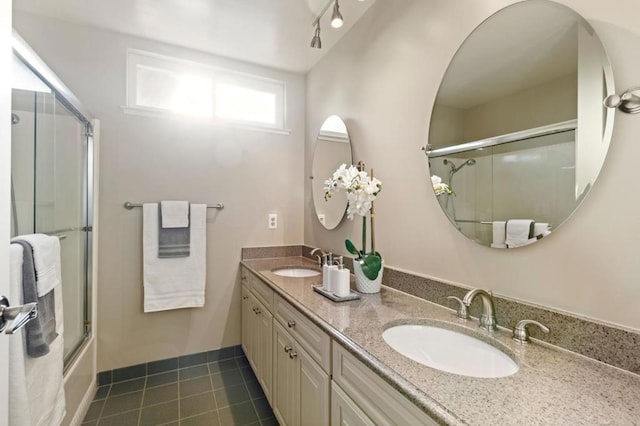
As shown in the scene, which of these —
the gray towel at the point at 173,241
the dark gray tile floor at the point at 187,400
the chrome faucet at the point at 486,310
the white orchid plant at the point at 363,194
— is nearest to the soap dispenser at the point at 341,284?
the white orchid plant at the point at 363,194

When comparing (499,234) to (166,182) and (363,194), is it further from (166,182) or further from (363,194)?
(166,182)

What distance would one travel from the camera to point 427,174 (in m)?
1.48

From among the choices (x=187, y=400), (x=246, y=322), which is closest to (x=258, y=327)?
(x=246, y=322)

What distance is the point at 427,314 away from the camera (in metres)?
1.26

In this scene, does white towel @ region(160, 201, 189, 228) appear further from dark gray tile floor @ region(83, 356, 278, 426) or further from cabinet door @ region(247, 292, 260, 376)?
dark gray tile floor @ region(83, 356, 278, 426)

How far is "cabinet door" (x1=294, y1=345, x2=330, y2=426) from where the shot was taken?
1162 millimetres

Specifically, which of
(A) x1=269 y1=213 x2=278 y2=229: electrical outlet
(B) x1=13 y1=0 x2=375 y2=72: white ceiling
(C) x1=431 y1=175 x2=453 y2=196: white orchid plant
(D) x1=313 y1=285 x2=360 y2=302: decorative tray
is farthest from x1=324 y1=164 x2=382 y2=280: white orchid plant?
(A) x1=269 y1=213 x2=278 y2=229: electrical outlet

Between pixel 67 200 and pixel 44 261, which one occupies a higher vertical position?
pixel 67 200

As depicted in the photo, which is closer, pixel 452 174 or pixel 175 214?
pixel 452 174

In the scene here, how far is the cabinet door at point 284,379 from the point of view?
4.74ft

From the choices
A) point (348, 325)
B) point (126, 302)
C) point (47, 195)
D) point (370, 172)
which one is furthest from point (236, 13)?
point (126, 302)

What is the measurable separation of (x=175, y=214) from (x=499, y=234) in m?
2.13

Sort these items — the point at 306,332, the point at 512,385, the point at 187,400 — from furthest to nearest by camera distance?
the point at 187,400 → the point at 306,332 → the point at 512,385

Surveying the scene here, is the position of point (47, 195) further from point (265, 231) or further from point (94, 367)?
point (265, 231)
